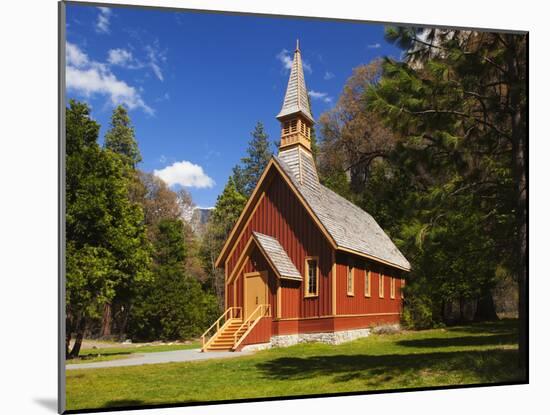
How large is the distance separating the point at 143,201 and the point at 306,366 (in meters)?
3.64

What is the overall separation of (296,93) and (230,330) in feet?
13.0

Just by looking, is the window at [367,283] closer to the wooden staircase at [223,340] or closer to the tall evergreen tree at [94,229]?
the wooden staircase at [223,340]

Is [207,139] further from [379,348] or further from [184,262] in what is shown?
[379,348]

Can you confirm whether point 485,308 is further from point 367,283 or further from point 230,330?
point 230,330

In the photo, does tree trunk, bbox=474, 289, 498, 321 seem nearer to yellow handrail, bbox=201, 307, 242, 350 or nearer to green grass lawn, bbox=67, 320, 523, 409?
green grass lawn, bbox=67, 320, 523, 409

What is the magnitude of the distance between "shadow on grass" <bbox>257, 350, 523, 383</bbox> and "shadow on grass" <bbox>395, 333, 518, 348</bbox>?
206mm

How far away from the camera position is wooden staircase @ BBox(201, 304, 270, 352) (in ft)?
34.0

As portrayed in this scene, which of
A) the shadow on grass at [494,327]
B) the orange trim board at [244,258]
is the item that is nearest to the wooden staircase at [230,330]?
the orange trim board at [244,258]

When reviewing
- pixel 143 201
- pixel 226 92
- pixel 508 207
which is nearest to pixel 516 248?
pixel 508 207

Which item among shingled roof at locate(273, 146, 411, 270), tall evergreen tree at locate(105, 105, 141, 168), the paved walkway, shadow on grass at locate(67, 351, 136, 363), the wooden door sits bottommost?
the paved walkway

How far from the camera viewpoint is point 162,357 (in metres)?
9.98

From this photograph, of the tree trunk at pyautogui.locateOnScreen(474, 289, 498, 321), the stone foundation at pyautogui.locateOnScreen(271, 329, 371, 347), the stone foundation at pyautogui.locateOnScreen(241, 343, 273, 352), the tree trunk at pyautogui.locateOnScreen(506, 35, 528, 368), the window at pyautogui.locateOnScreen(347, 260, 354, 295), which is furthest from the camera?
the window at pyautogui.locateOnScreen(347, 260, 354, 295)

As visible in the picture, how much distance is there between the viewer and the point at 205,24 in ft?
33.0

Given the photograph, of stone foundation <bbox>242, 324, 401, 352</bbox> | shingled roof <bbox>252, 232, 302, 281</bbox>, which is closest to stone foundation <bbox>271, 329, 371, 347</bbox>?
stone foundation <bbox>242, 324, 401, 352</bbox>
